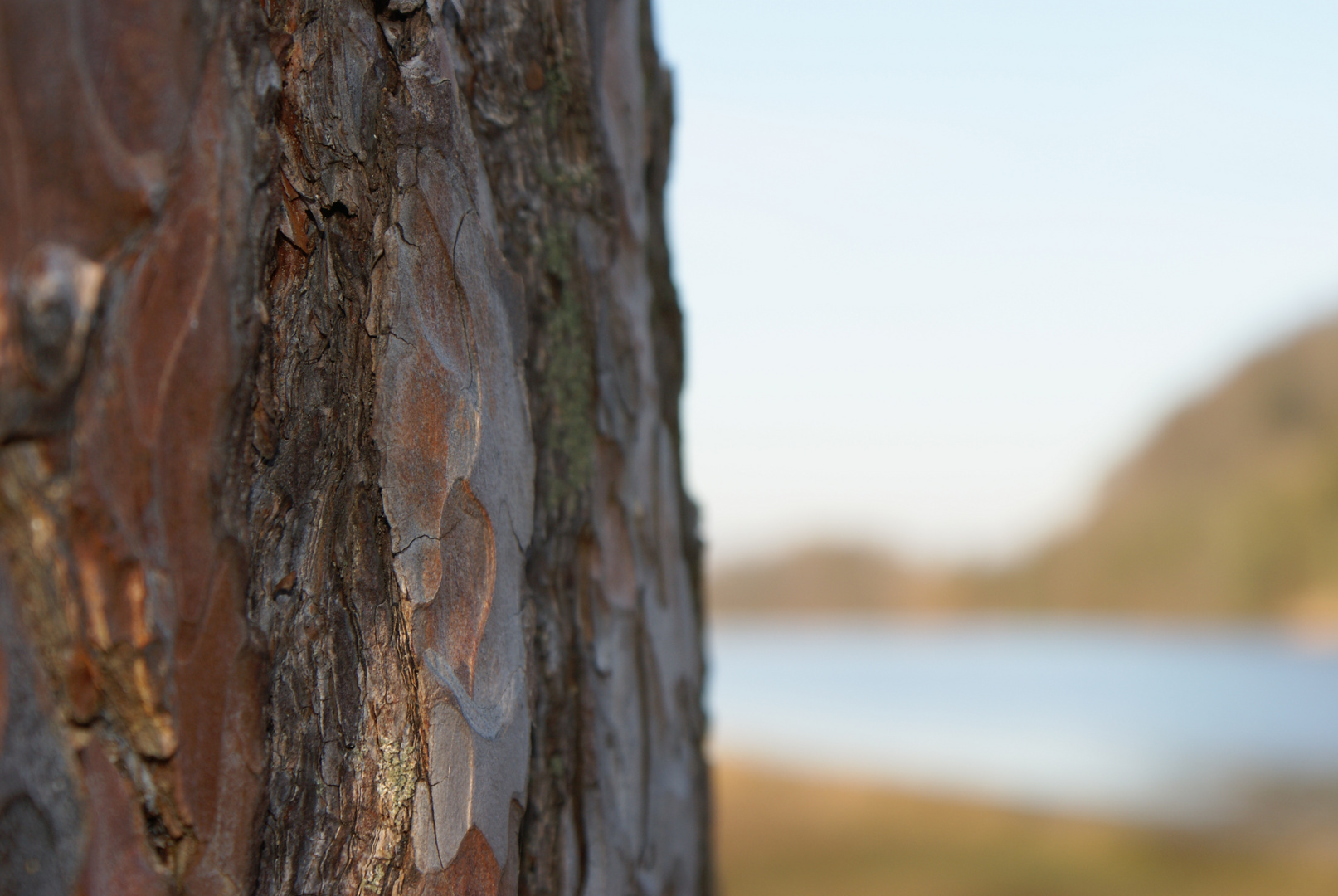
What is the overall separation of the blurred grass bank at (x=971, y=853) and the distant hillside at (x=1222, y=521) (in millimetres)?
33841

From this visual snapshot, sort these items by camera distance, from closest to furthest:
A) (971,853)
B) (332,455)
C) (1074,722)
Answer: (332,455) → (971,853) → (1074,722)

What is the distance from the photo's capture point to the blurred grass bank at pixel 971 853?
241 inches

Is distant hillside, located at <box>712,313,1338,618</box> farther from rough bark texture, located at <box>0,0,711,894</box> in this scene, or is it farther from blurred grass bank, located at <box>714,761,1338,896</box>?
rough bark texture, located at <box>0,0,711,894</box>

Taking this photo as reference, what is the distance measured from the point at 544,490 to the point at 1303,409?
57337 millimetres

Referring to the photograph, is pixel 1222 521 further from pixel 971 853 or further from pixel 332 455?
pixel 332 455

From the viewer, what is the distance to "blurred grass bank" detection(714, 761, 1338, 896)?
6.13 metres

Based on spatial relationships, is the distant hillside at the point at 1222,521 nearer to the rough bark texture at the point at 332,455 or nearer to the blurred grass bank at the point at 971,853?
the blurred grass bank at the point at 971,853

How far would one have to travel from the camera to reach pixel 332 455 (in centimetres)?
64

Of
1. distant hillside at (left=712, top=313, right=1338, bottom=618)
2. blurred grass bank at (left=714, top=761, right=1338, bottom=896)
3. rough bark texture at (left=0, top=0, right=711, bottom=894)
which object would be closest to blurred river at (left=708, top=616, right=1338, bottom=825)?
rough bark texture at (left=0, top=0, right=711, bottom=894)

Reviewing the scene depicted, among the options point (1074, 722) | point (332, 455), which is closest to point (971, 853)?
point (332, 455)

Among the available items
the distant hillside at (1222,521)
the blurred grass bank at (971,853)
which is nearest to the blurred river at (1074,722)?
the blurred grass bank at (971,853)

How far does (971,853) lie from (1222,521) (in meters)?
42.5

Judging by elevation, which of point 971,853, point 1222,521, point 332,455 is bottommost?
point 1222,521

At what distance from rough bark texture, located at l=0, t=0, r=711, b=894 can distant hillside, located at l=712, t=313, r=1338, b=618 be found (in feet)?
138
